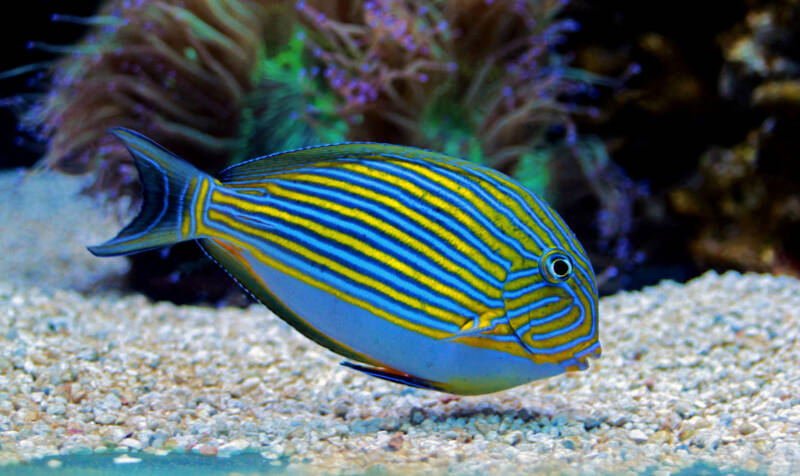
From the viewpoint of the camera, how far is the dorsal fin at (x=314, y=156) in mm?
1993

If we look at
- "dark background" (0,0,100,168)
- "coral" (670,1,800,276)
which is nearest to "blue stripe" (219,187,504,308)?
"dark background" (0,0,100,168)

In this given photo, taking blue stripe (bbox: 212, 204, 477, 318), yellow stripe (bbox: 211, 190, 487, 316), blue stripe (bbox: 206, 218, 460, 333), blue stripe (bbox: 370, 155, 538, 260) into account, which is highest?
blue stripe (bbox: 370, 155, 538, 260)

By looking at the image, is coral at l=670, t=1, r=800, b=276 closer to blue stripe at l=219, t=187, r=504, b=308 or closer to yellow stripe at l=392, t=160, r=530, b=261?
yellow stripe at l=392, t=160, r=530, b=261

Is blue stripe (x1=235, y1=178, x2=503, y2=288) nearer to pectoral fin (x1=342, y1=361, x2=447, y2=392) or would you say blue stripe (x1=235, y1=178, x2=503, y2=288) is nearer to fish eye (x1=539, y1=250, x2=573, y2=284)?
fish eye (x1=539, y1=250, x2=573, y2=284)

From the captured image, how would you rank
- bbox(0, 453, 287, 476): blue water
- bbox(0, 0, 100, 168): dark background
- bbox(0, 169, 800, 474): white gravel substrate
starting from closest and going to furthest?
bbox(0, 453, 287, 476): blue water
bbox(0, 169, 800, 474): white gravel substrate
bbox(0, 0, 100, 168): dark background

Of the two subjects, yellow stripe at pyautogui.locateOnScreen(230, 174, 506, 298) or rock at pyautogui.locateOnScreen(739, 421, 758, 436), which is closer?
yellow stripe at pyautogui.locateOnScreen(230, 174, 506, 298)

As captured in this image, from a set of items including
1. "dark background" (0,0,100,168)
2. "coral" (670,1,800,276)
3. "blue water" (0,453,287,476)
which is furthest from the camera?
"coral" (670,1,800,276)

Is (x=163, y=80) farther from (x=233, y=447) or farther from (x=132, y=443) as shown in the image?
(x=233, y=447)

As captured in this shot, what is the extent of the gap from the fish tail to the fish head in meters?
0.98

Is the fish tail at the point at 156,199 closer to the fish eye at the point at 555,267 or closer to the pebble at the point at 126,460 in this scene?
the pebble at the point at 126,460

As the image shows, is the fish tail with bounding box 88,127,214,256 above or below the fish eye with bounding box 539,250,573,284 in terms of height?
below

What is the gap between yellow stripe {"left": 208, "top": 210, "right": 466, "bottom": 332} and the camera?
75.0 inches

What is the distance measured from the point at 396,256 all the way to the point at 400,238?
55 mm

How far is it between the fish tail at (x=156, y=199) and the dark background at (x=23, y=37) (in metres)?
3.14
